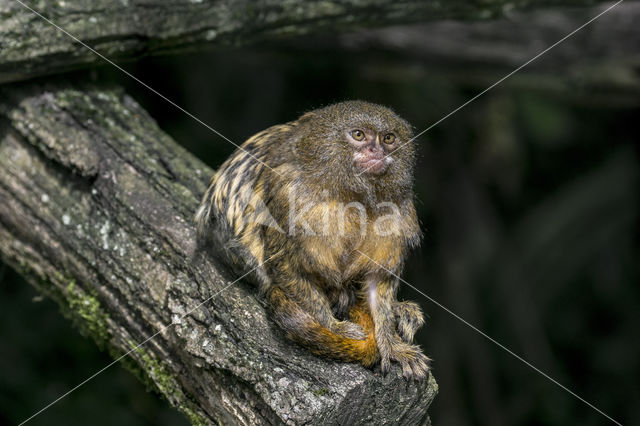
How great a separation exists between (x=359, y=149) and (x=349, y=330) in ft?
2.10

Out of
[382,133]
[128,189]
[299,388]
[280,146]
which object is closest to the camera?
[299,388]

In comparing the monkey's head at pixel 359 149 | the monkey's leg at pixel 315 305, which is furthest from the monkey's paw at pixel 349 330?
the monkey's head at pixel 359 149

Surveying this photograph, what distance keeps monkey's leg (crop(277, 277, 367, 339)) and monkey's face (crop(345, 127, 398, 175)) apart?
18.1 inches

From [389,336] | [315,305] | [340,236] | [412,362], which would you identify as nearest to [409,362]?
[412,362]

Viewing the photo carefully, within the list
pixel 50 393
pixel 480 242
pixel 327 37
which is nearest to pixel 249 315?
pixel 50 393

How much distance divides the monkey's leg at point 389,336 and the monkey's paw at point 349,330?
63 mm

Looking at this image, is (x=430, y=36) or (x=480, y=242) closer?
(x=430, y=36)

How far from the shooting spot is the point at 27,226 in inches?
123

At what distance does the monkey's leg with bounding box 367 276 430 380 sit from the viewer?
247 cm

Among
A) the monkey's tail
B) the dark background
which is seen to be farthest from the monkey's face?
the dark background

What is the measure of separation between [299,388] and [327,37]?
2982mm

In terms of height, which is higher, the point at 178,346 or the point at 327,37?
the point at 327,37

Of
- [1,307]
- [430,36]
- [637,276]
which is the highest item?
[430,36]

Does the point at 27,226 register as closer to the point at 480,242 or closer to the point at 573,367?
the point at 480,242
